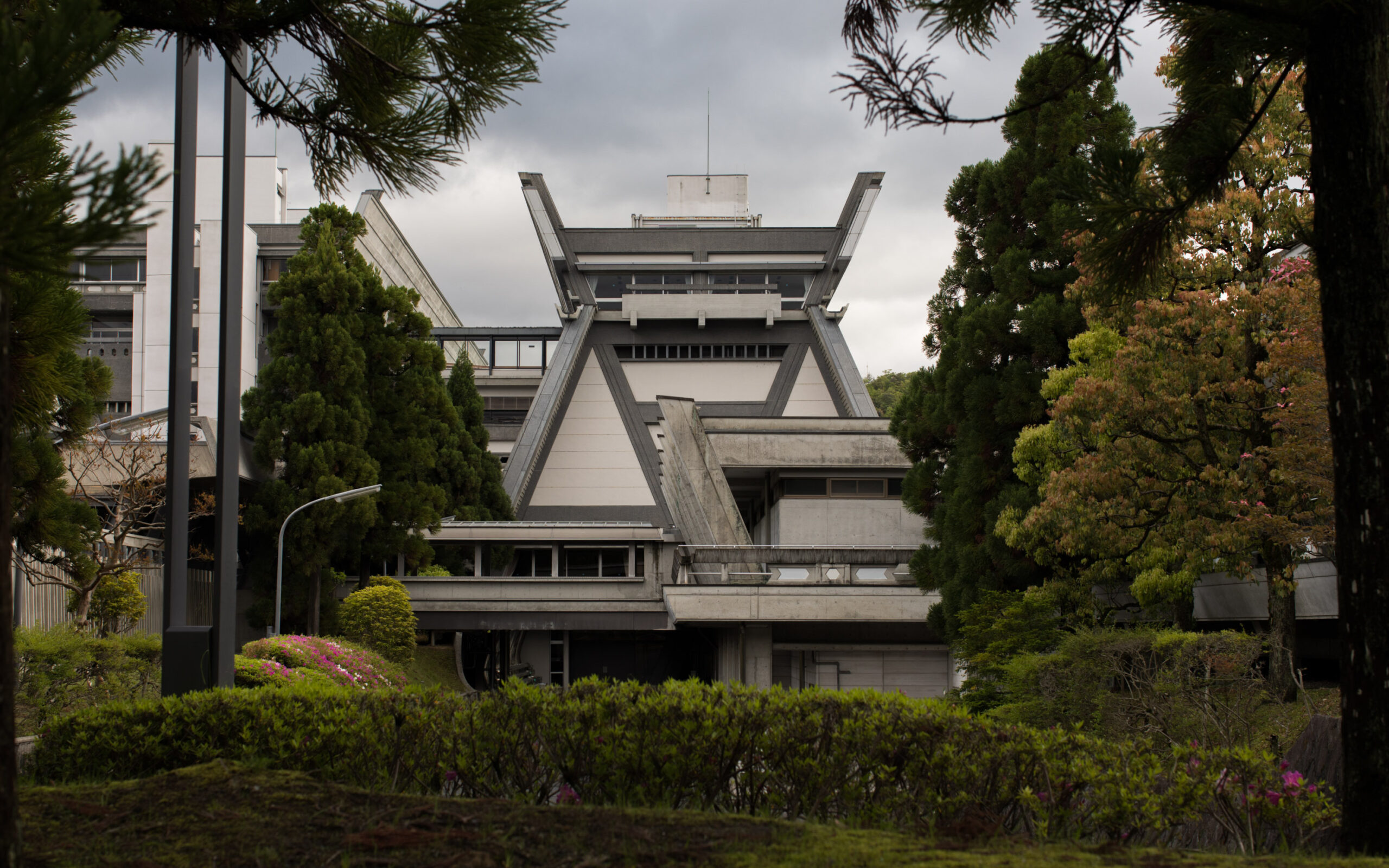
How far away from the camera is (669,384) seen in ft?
140

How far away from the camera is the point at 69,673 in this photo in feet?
38.2

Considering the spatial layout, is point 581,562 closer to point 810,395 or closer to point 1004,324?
point 810,395

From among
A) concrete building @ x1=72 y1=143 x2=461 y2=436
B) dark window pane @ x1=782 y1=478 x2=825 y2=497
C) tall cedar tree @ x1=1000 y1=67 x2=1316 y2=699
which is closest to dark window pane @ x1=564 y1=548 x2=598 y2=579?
dark window pane @ x1=782 y1=478 x2=825 y2=497

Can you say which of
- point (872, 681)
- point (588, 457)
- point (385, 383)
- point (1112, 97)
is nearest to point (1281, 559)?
point (1112, 97)

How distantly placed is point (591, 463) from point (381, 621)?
16135 millimetres

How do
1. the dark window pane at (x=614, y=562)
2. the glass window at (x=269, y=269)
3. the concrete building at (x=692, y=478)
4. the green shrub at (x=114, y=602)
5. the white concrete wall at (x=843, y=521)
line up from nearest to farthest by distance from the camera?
the green shrub at (x=114, y=602)
the concrete building at (x=692, y=478)
the white concrete wall at (x=843, y=521)
the dark window pane at (x=614, y=562)
the glass window at (x=269, y=269)

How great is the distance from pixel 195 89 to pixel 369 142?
295cm

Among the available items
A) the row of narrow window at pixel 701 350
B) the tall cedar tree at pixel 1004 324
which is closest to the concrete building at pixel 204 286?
the row of narrow window at pixel 701 350

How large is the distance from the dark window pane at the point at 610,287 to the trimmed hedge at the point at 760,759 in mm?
38799

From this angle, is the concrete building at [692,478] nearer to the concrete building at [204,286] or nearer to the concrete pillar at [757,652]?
the concrete pillar at [757,652]

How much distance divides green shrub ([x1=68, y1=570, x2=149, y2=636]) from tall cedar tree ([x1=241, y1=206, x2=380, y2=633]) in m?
7.34

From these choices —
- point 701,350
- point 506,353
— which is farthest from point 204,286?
point 701,350

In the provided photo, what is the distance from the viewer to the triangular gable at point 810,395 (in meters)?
42.6

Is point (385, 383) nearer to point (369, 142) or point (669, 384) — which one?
point (669, 384)
